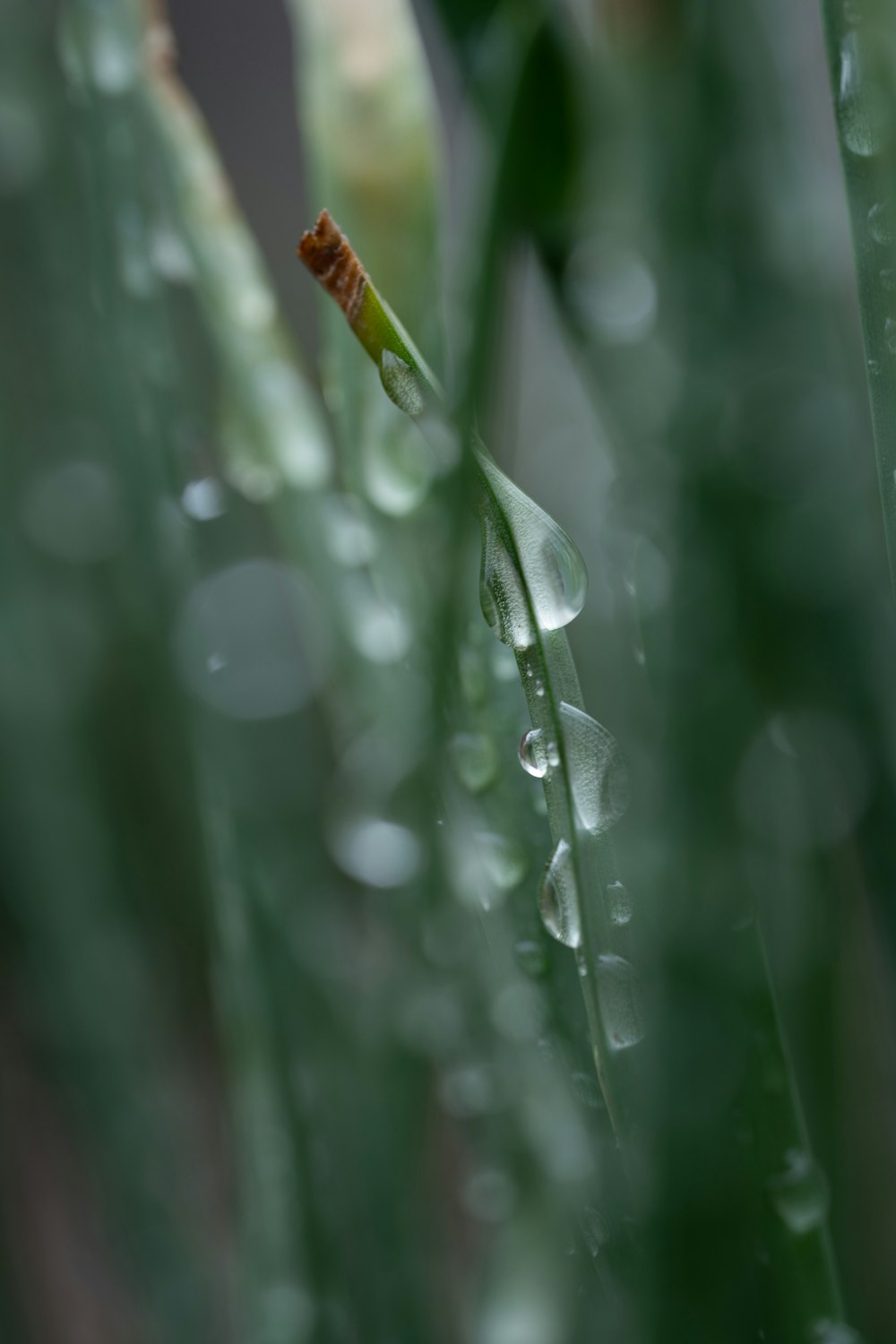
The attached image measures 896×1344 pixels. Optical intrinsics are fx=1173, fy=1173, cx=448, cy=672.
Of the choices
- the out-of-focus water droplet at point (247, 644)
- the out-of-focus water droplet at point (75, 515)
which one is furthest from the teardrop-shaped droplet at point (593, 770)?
the out-of-focus water droplet at point (75, 515)

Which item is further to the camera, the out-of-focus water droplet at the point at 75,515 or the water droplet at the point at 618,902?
the out-of-focus water droplet at the point at 75,515

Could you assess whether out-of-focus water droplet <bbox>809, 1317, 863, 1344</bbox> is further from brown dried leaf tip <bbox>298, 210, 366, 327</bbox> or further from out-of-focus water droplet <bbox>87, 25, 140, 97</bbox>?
out-of-focus water droplet <bbox>87, 25, 140, 97</bbox>

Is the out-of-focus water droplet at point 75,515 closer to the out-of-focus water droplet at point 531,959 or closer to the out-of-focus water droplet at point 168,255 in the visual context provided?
the out-of-focus water droplet at point 168,255

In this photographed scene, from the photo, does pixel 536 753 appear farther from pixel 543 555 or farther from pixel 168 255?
pixel 168 255

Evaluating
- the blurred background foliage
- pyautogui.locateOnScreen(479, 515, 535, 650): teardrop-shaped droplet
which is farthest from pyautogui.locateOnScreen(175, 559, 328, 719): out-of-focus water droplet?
pyautogui.locateOnScreen(479, 515, 535, 650): teardrop-shaped droplet

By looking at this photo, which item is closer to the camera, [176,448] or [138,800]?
[176,448]

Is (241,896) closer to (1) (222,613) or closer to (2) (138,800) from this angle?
(1) (222,613)

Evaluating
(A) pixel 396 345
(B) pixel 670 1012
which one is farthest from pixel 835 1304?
(A) pixel 396 345

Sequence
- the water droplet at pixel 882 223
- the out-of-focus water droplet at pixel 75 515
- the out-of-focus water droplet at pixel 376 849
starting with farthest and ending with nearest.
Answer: the out-of-focus water droplet at pixel 75 515 → the out-of-focus water droplet at pixel 376 849 → the water droplet at pixel 882 223

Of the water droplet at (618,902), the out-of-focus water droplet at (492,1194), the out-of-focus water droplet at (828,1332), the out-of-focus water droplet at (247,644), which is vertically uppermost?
the out-of-focus water droplet at (247,644)
